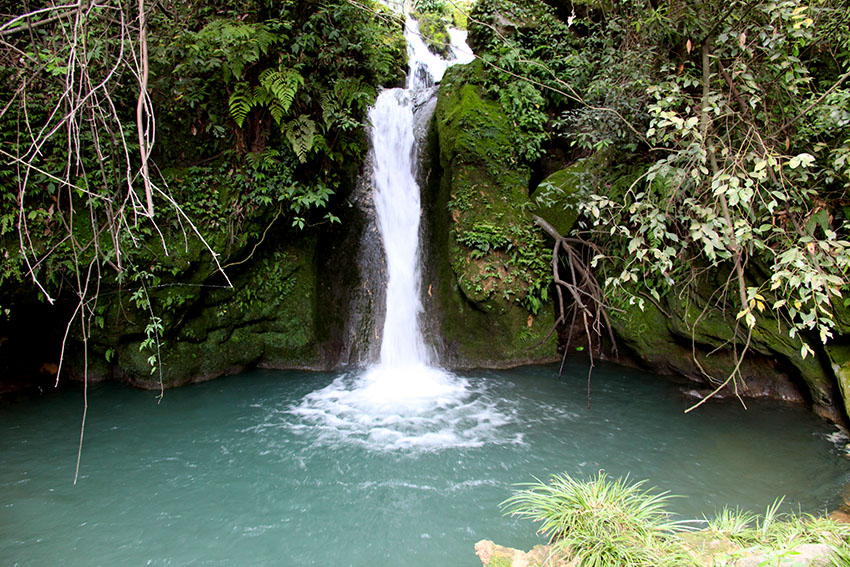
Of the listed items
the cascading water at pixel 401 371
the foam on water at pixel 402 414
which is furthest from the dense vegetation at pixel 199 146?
the foam on water at pixel 402 414

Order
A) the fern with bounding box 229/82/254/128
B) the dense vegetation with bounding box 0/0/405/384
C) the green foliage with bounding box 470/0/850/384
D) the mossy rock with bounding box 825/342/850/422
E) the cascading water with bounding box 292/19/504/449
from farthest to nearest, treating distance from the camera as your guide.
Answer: the fern with bounding box 229/82/254/128, the dense vegetation with bounding box 0/0/405/384, the cascading water with bounding box 292/19/504/449, the mossy rock with bounding box 825/342/850/422, the green foliage with bounding box 470/0/850/384

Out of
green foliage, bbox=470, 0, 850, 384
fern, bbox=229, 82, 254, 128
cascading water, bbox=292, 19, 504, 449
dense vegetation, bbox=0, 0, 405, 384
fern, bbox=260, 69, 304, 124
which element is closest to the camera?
green foliage, bbox=470, 0, 850, 384

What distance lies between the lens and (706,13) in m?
5.30

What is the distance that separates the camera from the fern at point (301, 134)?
618cm

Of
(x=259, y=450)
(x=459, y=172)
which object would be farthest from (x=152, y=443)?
(x=459, y=172)

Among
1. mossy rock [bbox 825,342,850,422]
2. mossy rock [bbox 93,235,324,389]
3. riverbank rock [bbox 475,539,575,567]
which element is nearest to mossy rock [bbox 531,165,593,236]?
mossy rock [bbox 825,342,850,422]

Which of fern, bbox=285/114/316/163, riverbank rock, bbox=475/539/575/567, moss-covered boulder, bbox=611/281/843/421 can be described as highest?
fern, bbox=285/114/316/163

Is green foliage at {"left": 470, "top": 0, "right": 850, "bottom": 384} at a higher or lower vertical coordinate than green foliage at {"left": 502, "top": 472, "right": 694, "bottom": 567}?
higher

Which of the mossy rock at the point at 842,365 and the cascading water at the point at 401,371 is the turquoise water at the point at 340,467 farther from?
the mossy rock at the point at 842,365

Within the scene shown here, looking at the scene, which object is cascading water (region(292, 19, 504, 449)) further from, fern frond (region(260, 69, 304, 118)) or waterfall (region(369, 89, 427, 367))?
fern frond (region(260, 69, 304, 118))

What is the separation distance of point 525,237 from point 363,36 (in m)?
3.96

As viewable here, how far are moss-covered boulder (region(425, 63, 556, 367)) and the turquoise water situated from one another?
1094 millimetres

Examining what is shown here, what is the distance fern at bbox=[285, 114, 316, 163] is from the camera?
6176mm

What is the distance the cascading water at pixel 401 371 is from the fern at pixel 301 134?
6.87ft
